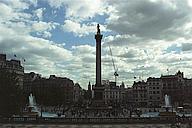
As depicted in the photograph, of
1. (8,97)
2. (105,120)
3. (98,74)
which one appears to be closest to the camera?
(8,97)

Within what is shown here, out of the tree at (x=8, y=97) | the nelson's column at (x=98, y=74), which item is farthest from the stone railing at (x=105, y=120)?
the nelson's column at (x=98, y=74)

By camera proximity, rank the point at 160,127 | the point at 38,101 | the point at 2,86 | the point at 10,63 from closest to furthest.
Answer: the point at 2,86
the point at 160,127
the point at 38,101
the point at 10,63

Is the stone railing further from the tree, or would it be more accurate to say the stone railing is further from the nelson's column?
the nelson's column

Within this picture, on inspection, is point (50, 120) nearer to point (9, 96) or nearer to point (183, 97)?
point (9, 96)

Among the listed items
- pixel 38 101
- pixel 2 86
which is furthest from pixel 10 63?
pixel 2 86

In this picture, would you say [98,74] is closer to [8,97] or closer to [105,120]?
[105,120]

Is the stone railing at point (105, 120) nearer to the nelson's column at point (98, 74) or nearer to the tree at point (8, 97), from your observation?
the tree at point (8, 97)

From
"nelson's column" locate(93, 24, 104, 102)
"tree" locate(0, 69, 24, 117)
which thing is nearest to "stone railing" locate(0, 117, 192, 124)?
"tree" locate(0, 69, 24, 117)

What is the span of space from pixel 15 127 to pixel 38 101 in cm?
10251

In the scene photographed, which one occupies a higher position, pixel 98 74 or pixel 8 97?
pixel 98 74

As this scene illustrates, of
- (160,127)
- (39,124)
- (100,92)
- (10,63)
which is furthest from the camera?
(10,63)

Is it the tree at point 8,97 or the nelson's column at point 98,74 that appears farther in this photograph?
the nelson's column at point 98,74

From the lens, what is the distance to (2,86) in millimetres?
31484

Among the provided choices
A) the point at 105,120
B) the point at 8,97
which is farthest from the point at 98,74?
the point at 8,97
